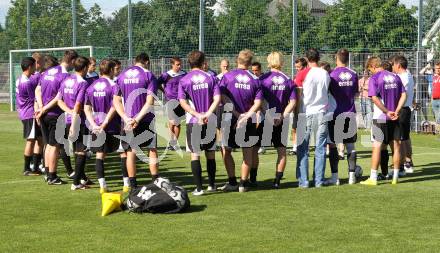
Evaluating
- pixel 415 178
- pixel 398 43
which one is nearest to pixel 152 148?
pixel 415 178

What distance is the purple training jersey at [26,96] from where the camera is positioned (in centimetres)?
1329

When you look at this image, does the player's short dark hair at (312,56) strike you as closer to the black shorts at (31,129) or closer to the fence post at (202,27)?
the black shorts at (31,129)

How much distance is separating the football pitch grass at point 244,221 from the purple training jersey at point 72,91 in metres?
1.37

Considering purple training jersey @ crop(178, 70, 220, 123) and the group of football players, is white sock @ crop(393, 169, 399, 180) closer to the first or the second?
the group of football players

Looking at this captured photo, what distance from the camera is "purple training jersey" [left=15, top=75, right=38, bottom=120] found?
43.6 ft

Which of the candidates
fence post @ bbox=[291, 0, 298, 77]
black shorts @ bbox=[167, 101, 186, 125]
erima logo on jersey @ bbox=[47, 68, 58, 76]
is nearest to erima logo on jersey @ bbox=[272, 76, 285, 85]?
erima logo on jersey @ bbox=[47, 68, 58, 76]

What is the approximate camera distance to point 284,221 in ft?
28.4

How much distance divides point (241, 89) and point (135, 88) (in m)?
1.58

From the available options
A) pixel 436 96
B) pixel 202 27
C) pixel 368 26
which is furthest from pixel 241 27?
pixel 436 96

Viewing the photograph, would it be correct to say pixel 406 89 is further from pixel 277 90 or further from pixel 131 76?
pixel 131 76

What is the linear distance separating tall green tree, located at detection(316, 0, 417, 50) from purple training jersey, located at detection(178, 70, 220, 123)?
1140 centimetres

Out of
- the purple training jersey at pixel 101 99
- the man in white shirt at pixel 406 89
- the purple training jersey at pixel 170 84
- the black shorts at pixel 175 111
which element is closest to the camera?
the purple training jersey at pixel 101 99

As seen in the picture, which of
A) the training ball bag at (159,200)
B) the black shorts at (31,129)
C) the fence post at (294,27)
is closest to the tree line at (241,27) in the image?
the fence post at (294,27)

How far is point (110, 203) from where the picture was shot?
9.21 m
